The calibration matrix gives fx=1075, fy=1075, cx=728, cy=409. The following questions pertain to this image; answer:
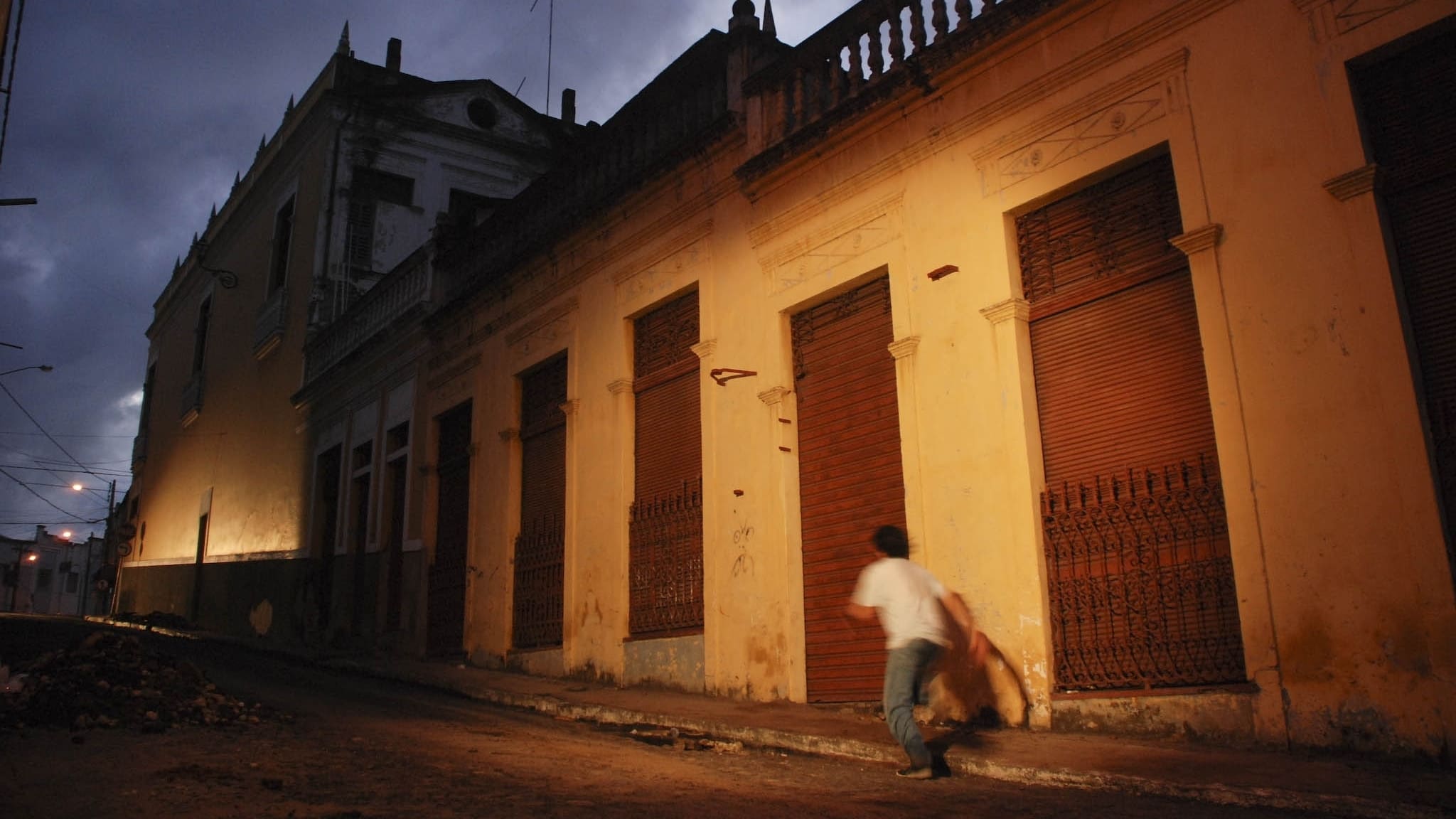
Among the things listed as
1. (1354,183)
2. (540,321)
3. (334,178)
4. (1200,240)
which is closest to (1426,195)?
(1354,183)

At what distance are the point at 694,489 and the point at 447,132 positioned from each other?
1473cm

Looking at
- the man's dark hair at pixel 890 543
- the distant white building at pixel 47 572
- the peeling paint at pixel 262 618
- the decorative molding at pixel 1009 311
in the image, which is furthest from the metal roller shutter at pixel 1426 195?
the distant white building at pixel 47 572

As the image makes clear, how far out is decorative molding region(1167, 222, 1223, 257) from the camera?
6547 mm

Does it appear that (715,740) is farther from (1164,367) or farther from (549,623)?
(549,623)

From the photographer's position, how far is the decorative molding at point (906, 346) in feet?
27.1

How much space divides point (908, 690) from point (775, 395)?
13.4 feet

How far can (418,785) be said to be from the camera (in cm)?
525

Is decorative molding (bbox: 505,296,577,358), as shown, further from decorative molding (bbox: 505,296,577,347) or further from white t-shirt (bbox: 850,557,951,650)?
white t-shirt (bbox: 850,557,951,650)

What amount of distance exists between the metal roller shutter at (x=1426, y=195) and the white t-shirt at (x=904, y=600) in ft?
8.59

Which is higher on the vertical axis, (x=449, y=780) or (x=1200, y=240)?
(x=1200, y=240)

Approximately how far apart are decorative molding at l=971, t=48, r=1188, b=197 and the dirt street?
4.34 meters

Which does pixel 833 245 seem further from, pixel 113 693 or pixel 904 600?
pixel 113 693

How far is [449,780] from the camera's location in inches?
213

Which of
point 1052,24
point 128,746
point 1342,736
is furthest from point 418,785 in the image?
point 1052,24
